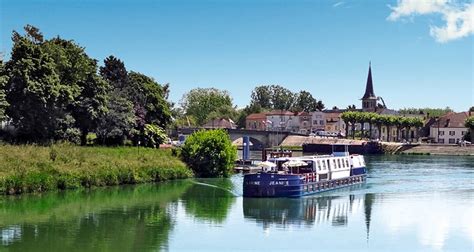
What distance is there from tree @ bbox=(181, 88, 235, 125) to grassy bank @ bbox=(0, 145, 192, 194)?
10357cm

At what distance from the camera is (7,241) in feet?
100

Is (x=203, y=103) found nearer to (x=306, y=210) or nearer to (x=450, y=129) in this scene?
(x=450, y=129)

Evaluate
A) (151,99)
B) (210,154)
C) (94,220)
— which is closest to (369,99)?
(151,99)

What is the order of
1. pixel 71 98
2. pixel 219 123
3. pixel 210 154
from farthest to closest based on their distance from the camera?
pixel 219 123 < pixel 210 154 < pixel 71 98

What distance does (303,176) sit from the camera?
49.6 m

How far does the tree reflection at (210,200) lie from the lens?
40653mm

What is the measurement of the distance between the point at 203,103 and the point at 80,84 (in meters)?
108

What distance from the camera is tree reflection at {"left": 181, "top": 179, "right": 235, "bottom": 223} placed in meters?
40.7

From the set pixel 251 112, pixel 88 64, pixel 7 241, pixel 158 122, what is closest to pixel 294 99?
pixel 251 112

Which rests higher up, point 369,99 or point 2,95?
point 369,99

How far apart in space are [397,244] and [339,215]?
32.7ft

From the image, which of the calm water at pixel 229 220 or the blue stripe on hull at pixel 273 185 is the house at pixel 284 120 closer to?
the calm water at pixel 229 220

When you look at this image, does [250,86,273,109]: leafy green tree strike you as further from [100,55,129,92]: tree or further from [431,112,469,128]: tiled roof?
[100,55,129,92]: tree

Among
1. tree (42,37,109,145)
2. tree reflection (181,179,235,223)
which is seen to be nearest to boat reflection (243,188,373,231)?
tree reflection (181,179,235,223)
